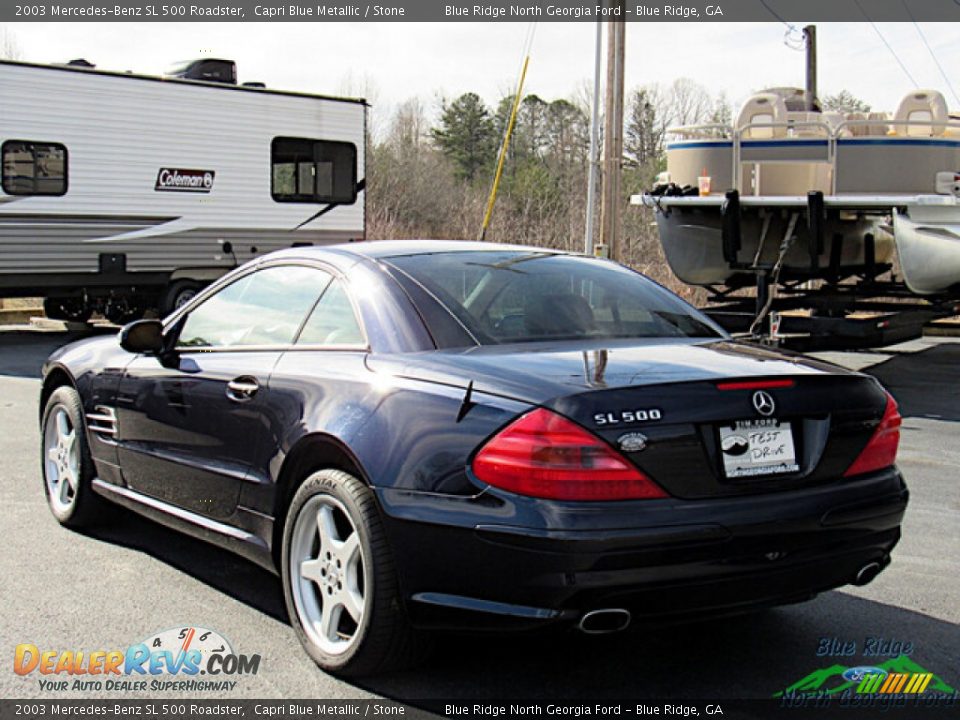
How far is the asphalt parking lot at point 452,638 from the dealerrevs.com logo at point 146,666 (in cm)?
5

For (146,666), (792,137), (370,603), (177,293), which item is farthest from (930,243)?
(177,293)

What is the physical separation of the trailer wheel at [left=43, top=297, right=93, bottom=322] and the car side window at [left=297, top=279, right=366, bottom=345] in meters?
15.2

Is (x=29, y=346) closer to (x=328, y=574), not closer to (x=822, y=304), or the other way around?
(x=822, y=304)

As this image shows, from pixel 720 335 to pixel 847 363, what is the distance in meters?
9.84

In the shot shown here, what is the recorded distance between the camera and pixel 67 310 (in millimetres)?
19203

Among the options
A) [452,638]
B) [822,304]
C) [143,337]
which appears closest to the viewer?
[452,638]

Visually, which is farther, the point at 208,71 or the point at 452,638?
the point at 208,71

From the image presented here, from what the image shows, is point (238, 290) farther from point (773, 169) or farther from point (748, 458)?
point (773, 169)

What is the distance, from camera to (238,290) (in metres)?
5.31

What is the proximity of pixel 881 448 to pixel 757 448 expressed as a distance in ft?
2.05

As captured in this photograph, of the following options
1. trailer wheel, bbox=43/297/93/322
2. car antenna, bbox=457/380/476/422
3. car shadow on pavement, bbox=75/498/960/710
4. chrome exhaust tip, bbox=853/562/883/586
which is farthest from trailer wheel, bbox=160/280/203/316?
chrome exhaust tip, bbox=853/562/883/586

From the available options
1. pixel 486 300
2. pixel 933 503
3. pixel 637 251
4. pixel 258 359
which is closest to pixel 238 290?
pixel 258 359

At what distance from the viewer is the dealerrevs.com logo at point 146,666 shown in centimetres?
402

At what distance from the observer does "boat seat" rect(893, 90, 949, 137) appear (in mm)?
12539
